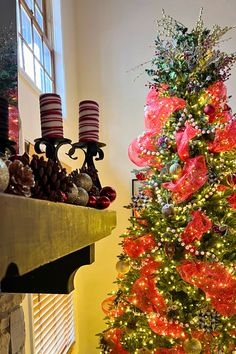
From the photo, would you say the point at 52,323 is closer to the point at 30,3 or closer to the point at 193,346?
the point at 193,346

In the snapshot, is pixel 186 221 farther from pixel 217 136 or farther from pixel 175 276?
pixel 217 136

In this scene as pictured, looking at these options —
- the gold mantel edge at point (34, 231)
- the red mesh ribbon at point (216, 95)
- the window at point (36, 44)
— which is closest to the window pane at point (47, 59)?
the window at point (36, 44)

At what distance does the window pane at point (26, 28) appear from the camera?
8.34ft

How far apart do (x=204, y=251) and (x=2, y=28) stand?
1.56 metres

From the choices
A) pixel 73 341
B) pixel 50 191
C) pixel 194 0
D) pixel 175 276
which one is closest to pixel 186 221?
pixel 175 276

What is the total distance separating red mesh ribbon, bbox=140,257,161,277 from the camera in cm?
225

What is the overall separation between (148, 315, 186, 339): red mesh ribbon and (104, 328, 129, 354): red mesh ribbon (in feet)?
1.08

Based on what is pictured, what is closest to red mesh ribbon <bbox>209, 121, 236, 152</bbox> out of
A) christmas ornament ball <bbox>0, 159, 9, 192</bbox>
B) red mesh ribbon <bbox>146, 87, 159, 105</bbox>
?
red mesh ribbon <bbox>146, 87, 159, 105</bbox>

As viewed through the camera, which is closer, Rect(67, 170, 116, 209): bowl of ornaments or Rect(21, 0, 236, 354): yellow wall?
Rect(67, 170, 116, 209): bowl of ornaments

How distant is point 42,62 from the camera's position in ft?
9.57

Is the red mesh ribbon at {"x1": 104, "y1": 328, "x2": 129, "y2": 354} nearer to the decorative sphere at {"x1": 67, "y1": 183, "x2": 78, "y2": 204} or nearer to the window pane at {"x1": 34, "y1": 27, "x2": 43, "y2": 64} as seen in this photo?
the decorative sphere at {"x1": 67, "y1": 183, "x2": 78, "y2": 204}

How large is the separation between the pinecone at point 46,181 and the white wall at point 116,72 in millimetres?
2502

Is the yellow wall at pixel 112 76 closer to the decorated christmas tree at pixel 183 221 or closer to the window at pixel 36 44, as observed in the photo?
the window at pixel 36 44

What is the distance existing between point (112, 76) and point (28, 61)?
1.20m
